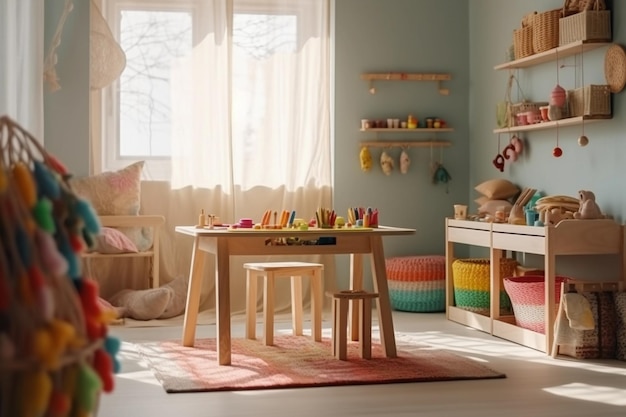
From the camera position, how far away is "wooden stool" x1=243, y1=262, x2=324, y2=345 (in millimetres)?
4781

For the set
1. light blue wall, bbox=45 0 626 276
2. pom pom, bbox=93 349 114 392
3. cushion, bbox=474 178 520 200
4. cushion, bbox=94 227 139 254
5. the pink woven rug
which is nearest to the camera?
pom pom, bbox=93 349 114 392

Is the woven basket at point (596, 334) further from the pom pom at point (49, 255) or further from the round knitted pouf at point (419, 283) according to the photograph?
the pom pom at point (49, 255)

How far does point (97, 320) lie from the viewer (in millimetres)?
1666

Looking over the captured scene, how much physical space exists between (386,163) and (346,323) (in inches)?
87.5

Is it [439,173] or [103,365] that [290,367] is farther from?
[439,173]

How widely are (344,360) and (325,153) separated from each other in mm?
2336

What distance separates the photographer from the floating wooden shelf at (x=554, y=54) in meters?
4.83

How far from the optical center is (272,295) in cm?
480

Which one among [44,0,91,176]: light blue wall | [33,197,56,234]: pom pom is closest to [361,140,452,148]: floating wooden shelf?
[44,0,91,176]: light blue wall

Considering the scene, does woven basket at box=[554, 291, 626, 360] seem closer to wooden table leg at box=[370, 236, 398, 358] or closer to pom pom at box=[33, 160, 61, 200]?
wooden table leg at box=[370, 236, 398, 358]

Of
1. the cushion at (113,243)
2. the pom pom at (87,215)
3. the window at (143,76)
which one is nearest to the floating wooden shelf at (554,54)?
the window at (143,76)

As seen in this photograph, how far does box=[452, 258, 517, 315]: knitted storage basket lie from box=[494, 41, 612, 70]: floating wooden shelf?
1.16 metres

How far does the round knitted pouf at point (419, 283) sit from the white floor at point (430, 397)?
65.3 inches

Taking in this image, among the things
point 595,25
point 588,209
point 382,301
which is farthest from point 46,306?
point 595,25
